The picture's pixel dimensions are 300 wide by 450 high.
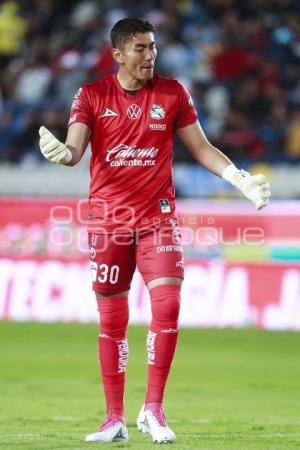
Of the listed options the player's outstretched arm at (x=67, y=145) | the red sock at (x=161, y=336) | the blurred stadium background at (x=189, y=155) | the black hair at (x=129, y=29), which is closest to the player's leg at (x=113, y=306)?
the red sock at (x=161, y=336)

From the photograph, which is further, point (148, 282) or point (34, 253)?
point (34, 253)

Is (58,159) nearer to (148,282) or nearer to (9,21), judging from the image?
(148,282)

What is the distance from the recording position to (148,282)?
23.5 feet

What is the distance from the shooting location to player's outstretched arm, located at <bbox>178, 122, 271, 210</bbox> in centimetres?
694

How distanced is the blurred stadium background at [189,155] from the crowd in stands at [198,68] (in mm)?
22

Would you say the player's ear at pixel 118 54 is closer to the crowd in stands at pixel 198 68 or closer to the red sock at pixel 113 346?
the red sock at pixel 113 346

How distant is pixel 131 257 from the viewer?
23.9ft

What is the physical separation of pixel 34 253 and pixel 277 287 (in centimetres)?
310

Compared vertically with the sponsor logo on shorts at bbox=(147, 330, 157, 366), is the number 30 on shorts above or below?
above

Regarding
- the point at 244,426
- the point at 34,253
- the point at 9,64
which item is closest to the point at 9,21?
the point at 9,64

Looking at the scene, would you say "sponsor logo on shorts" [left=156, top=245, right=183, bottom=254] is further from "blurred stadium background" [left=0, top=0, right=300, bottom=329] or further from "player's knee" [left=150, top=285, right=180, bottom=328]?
"blurred stadium background" [left=0, top=0, right=300, bottom=329]

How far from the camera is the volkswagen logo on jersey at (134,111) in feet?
23.6

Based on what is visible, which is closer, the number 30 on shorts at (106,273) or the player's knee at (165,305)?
the player's knee at (165,305)

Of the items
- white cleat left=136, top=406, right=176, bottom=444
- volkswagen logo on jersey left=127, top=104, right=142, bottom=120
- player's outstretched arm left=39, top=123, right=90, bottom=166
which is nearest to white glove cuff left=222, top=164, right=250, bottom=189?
volkswagen logo on jersey left=127, top=104, right=142, bottom=120
